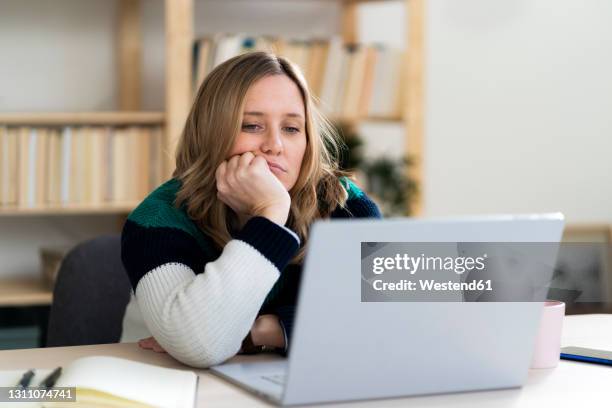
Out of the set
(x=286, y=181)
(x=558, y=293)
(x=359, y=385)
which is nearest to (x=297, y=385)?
(x=359, y=385)

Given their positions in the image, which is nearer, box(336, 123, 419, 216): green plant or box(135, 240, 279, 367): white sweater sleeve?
box(135, 240, 279, 367): white sweater sleeve

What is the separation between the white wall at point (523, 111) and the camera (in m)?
3.69

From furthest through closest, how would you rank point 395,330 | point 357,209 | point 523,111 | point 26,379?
point 523,111 < point 357,209 < point 26,379 < point 395,330

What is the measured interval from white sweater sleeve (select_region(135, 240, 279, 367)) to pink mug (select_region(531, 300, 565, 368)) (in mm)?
361

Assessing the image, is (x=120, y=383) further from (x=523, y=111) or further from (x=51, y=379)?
(x=523, y=111)

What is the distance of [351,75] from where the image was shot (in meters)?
3.14

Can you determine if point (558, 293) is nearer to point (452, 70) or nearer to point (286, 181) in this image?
point (286, 181)

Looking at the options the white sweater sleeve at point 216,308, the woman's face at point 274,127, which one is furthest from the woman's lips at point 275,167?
the white sweater sleeve at point 216,308

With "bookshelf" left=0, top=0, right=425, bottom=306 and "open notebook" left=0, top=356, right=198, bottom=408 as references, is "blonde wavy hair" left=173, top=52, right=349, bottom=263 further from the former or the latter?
"bookshelf" left=0, top=0, right=425, bottom=306

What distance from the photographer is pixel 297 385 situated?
3.01 feet

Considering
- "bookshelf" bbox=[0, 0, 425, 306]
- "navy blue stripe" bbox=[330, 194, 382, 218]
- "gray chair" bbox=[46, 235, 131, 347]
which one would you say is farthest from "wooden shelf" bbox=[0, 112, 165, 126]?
"navy blue stripe" bbox=[330, 194, 382, 218]

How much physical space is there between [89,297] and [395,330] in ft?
3.00

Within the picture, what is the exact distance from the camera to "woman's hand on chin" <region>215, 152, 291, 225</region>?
1309 millimetres

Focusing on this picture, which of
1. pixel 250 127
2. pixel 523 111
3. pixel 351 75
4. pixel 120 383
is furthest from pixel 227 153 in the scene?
pixel 523 111
